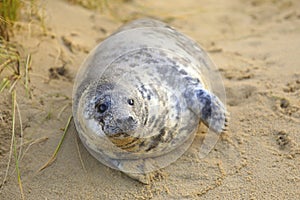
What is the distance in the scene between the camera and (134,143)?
296 centimetres

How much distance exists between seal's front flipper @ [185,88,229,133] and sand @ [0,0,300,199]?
0.32 ft

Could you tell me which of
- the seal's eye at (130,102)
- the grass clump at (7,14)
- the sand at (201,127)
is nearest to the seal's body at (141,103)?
the seal's eye at (130,102)

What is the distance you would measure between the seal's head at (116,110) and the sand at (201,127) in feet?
1.60

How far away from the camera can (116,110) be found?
2715mm

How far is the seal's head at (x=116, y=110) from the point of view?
8.79 feet

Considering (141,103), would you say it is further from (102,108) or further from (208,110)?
(208,110)

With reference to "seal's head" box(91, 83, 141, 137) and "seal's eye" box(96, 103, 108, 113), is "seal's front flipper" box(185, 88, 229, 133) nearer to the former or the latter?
"seal's head" box(91, 83, 141, 137)

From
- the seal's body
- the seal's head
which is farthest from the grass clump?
the seal's head

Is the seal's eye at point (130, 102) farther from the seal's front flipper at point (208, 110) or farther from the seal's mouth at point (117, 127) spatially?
the seal's front flipper at point (208, 110)

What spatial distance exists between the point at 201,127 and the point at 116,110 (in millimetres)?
977

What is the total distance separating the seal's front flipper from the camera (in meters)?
3.33

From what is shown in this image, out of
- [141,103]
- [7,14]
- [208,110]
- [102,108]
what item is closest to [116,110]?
[102,108]

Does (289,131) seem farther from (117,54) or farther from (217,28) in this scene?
(217,28)

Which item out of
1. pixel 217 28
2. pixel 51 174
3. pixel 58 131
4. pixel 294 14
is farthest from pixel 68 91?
pixel 294 14
